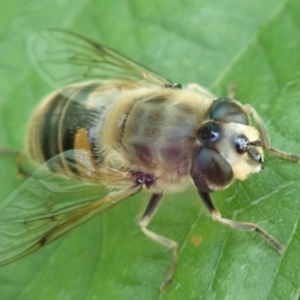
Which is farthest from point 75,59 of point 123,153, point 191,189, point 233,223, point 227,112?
point 233,223

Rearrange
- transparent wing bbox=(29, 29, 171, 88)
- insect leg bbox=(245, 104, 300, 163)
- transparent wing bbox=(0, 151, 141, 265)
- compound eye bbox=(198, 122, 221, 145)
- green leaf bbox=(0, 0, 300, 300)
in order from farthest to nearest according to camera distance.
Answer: transparent wing bbox=(29, 29, 171, 88), insect leg bbox=(245, 104, 300, 163), green leaf bbox=(0, 0, 300, 300), transparent wing bbox=(0, 151, 141, 265), compound eye bbox=(198, 122, 221, 145)

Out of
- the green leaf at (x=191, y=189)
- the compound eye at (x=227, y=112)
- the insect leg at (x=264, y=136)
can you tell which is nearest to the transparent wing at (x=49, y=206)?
the green leaf at (x=191, y=189)

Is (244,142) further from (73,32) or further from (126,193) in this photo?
(73,32)

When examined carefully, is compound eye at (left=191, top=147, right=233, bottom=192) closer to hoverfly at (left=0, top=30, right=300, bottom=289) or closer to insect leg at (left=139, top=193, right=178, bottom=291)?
hoverfly at (left=0, top=30, right=300, bottom=289)

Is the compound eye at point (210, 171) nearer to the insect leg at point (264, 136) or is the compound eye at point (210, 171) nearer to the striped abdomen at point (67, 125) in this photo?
the insect leg at point (264, 136)

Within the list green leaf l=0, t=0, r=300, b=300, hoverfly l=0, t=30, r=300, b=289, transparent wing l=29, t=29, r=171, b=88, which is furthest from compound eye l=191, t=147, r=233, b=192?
transparent wing l=29, t=29, r=171, b=88

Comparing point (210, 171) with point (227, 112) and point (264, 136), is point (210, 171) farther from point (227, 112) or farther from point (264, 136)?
point (264, 136)
